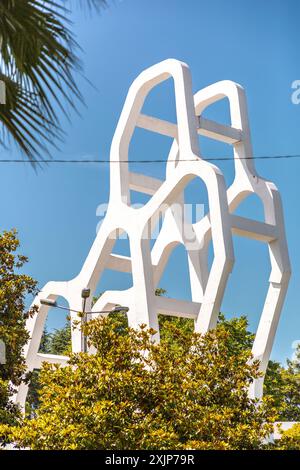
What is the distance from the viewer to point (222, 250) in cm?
1820

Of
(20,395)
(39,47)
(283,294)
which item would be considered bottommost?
(20,395)

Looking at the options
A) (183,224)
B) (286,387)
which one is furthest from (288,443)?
(286,387)

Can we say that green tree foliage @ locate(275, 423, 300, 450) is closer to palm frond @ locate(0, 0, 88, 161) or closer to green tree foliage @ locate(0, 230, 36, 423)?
green tree foliage @ locate(0, 230, 36, 423)

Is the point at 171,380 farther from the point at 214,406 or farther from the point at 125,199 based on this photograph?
the point at 125,199

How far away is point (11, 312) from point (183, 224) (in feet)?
25.4

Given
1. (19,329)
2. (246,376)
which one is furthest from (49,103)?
(19,329)

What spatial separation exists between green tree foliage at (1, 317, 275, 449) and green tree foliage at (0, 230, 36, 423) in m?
4.29

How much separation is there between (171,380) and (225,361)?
1275 mm

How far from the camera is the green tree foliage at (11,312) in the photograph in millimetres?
16766

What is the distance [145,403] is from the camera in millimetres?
11828

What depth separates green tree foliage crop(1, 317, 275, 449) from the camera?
1091cm

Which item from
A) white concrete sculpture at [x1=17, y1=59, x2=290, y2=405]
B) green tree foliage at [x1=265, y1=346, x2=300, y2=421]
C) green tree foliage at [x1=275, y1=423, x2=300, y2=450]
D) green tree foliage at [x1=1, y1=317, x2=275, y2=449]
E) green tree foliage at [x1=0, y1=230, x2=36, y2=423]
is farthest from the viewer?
green tree foliage at [x1=265, y1=346, x2=300, y2=421]

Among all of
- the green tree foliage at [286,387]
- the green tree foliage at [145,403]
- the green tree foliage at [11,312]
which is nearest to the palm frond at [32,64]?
the green tree foliage at [145,403]

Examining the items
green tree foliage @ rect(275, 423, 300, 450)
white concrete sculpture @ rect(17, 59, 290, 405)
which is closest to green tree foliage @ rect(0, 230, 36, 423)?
white concrete sculpture @ rect(17, 59, 290, 405)
